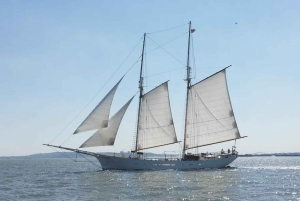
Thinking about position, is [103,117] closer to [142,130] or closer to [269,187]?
[142,130]

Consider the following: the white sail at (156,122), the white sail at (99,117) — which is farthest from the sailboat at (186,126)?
the white sail at (99,117)

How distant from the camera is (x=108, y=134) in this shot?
2245 inches

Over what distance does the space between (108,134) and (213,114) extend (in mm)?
17102

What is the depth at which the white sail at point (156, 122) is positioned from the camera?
6119cm

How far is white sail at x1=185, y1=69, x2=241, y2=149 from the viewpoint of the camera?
62.8 meters

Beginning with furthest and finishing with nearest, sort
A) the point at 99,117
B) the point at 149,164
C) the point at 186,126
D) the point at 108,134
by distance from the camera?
the point at 186,126 < the point at 149,164 < the point at 108,134 < the point at 99,117

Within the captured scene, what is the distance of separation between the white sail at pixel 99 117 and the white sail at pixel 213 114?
50.9 feet

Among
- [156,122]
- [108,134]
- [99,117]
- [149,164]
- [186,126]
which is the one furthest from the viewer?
[186,126]

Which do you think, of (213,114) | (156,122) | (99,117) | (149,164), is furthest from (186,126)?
(99,117)

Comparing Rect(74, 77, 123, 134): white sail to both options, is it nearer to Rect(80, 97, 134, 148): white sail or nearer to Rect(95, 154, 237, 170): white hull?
Rect(80, 97, 134, 148): white sail

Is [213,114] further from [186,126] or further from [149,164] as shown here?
[149,164]

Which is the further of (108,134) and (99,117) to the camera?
(108,134)

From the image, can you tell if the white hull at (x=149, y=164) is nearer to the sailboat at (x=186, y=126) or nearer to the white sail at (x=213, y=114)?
the sailboat at (x=186, y=126)

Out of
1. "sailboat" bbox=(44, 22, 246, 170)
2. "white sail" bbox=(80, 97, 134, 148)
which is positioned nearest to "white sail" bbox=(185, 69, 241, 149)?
"sailboat" bbox=(44, 22, 246, 170)
